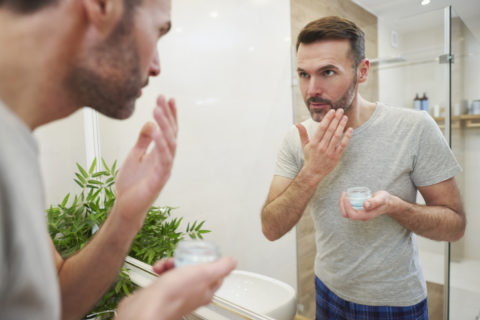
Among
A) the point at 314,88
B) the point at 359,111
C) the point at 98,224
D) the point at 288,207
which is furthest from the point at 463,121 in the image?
the point at 98,224

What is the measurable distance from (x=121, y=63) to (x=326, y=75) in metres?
0.57

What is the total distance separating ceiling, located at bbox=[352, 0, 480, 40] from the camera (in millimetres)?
698

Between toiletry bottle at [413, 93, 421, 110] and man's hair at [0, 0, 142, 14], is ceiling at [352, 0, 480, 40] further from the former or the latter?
man's hair at [0, 0, 142, 14]

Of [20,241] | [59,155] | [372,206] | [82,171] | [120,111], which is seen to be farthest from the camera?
[82,171]

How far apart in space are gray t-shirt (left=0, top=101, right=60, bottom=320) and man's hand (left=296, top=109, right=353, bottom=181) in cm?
67

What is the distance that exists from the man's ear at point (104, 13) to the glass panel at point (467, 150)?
701 millimetres

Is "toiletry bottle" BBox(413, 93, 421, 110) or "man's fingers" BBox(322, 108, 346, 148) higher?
"toiletry bottle" BBox(413, 93, 421, 110)

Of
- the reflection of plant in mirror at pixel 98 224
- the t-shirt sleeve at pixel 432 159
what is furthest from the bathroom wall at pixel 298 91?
the reflection of plant in mirror at pixel 98 224

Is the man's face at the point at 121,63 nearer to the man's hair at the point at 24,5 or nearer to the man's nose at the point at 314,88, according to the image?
the man's hair at the point at 24,5

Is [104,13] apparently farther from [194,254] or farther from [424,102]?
[424,102]

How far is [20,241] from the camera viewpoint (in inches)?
13.6

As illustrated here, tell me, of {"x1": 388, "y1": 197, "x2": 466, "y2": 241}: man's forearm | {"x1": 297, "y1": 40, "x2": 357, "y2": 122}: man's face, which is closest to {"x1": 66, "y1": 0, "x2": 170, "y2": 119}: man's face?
{"x1": 297, "y1": 40, "x2": 357, "y2": 122}: man's face

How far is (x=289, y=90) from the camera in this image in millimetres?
960

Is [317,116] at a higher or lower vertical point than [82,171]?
higher
